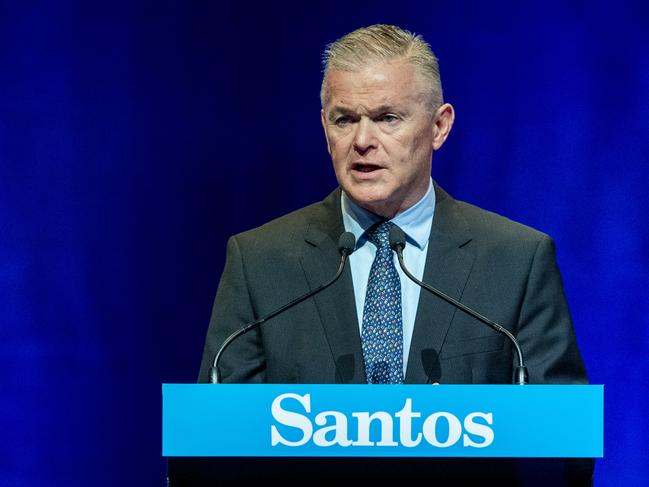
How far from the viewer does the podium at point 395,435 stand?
1.44 metres

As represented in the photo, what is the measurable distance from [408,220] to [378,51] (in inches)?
12.6

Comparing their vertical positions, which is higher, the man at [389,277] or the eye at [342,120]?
the eye at [342,120]

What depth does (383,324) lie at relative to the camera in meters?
2.00

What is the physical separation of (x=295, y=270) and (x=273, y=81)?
90 cm

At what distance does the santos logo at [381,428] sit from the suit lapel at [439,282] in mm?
497

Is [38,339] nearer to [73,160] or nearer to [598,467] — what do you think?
[73,160]

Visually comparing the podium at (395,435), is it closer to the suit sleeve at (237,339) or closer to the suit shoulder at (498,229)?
the suit sleeve at (237,339)

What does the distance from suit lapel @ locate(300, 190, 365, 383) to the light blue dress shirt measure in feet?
0.06

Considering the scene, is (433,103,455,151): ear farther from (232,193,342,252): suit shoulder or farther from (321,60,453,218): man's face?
(232,193,342,252): suit shoulder

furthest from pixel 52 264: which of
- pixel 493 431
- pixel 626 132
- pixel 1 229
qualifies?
pixel 493 431

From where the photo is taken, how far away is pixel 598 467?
2.88 metres

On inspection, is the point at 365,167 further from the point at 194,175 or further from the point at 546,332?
the point at 194,175

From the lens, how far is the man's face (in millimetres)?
2025

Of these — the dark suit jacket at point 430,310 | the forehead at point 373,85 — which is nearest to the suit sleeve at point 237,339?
the dark suit jacket at point 430,310
